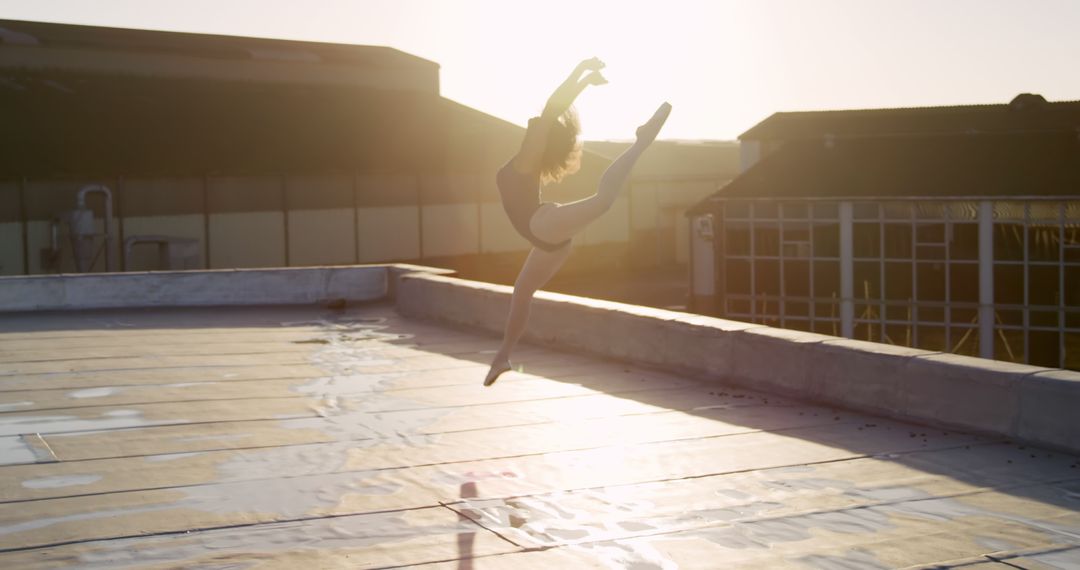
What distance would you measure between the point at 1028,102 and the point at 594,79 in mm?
31648

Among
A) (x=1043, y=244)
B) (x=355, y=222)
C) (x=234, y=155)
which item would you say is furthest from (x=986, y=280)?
(x=234, y=155)

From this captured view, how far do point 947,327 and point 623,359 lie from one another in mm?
20902

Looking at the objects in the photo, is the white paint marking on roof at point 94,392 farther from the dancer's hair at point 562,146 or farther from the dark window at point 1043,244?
the dark window at point 1043,244

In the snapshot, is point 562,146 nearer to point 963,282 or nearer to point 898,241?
point 963,282

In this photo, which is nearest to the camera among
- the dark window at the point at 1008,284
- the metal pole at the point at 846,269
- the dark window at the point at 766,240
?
the dark window at the point at 1008,284

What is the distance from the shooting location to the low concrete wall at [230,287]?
1840 cm

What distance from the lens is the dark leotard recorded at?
27.0 feet

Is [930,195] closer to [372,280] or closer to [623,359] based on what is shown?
[372,280]

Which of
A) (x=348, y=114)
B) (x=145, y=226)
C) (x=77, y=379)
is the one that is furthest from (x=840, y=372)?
(x=348, y=114)

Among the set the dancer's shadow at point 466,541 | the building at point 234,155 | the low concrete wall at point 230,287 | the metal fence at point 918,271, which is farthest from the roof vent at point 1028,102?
the dancer's shadow at point 466,541

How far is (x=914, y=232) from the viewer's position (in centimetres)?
3189

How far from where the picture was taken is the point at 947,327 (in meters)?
31.1

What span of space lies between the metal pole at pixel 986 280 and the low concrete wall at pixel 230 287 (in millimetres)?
16862

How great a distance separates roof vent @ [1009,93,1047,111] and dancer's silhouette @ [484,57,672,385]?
101 ft
